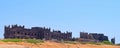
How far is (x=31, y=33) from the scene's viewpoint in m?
74.5

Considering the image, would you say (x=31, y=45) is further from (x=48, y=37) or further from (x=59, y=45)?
(x=48, y=37)

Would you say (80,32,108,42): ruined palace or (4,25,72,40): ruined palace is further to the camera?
(80,32,108,42): ruined palace

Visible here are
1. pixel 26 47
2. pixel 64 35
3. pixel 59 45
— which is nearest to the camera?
pixel 26 47

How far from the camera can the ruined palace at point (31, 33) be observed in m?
73.2

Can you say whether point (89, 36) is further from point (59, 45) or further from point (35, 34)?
point (59, 45)

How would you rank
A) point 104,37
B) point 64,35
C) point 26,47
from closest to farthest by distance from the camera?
1. point 26,47
2. point 64,35
3. point 104,37

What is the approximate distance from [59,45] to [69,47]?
1.47 m

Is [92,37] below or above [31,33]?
below

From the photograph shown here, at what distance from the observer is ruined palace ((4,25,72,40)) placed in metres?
73.2

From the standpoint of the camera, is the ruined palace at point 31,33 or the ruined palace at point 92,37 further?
the ruined palace at point 92,37

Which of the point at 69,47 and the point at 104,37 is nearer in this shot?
the point at 69,47

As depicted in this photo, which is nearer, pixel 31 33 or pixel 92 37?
pixel 31 33

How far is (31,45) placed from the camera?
2189 inches

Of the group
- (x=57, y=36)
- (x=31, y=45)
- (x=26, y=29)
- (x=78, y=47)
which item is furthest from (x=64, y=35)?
(x=31, y=45)
